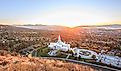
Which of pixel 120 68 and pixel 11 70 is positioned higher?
pixel 11 70

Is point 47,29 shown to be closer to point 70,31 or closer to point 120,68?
point 70,31

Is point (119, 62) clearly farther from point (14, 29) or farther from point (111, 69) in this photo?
point (14, 29)

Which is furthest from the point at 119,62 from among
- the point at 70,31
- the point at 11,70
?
the point at 70,31

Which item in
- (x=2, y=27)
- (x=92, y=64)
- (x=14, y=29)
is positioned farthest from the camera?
(x=14, y=29)

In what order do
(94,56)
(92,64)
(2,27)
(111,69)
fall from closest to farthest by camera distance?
1. (111,69)
2. (92,64)
3. (94,56)
4. (2,27)

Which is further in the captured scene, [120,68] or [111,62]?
[111,62]

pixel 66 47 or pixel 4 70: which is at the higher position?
pixel 4 70

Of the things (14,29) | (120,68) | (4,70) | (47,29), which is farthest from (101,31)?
(4,70)

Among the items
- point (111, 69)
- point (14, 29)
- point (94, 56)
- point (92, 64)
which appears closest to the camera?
point (111, 69)

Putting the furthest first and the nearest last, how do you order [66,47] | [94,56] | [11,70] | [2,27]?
1. [2,27]
2. [66,47]
3. [94,56]
4. [11,70]
